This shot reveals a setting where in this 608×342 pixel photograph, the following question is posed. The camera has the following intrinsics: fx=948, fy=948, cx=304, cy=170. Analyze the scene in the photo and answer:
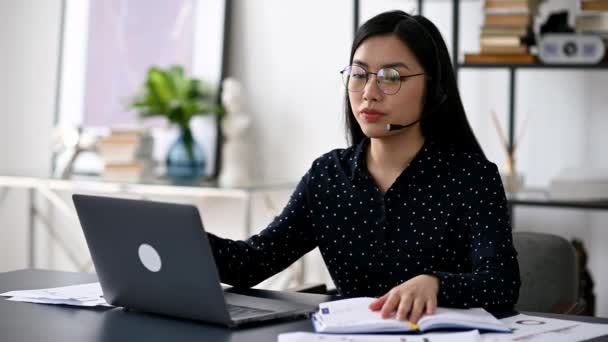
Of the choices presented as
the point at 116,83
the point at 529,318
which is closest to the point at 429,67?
the point at 529,318

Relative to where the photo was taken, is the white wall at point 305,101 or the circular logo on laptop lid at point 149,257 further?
the white wall at point 305,101

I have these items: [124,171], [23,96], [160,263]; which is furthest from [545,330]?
[23,96]

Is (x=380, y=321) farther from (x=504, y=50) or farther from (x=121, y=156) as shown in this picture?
(x=121, y=156)

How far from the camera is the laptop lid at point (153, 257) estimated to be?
52.4 inches

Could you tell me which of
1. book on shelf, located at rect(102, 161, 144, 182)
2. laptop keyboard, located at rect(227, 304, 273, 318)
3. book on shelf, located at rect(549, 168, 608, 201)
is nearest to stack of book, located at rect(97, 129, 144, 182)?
book on shelf, located at rect(102, 161, 144, 182)

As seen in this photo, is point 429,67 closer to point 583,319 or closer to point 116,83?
point 583,319

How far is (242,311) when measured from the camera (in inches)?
56.7

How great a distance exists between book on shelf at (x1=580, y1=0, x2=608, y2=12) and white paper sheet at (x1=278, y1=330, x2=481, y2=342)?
6.02 ft

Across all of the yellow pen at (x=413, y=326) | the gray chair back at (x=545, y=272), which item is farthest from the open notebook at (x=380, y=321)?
the gray chair back at (x=545, y=272)

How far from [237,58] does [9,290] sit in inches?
92.3

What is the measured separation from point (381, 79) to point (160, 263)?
0.56 m

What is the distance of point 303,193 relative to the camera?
190 centimetres

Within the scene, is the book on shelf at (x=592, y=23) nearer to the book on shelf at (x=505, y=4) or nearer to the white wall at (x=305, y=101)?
the book on shelf at (x=505, y=4)

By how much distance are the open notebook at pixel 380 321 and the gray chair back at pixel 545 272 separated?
0.81 m
